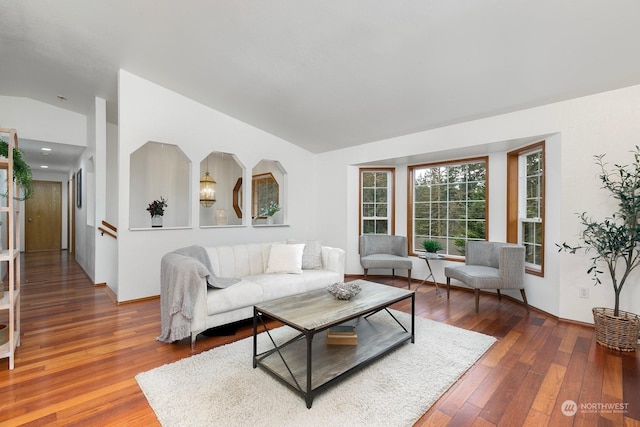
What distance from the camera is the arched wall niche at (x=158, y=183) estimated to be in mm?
5305

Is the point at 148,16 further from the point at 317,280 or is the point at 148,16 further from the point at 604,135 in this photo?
the point at 604,135

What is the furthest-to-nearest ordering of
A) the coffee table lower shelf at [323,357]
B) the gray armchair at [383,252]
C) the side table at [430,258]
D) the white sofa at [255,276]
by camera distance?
the gray armchair at [383,252], the side table at [430,258], the white sofa at [255,276], the coffee table lower shelf at [323,357]

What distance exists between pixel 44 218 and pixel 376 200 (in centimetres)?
912

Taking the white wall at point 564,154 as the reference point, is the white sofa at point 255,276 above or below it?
below

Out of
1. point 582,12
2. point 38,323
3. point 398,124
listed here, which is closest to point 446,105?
point 398,124

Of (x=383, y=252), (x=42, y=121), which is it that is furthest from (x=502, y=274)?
(x=42, y=121)

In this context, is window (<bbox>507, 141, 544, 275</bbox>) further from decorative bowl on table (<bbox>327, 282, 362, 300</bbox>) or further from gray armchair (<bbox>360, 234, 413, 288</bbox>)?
decorative bowl on table (<bbox>327, 282, 362, 300</bbox>)

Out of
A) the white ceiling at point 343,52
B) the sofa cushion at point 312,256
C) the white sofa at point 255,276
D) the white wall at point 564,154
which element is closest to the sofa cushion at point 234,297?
the white sofa at point 255,276

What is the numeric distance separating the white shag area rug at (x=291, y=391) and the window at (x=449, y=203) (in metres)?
2.41

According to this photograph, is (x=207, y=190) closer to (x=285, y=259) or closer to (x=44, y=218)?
(x=285, y=259)

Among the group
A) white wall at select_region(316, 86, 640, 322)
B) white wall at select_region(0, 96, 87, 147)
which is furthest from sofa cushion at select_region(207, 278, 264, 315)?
white wall at select_region(0, 96, 87, 147)

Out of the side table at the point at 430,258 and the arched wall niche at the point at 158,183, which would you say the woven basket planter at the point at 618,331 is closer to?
the side table at the point at 430,258

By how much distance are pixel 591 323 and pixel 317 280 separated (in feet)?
9.44

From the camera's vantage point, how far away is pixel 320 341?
2502mm
